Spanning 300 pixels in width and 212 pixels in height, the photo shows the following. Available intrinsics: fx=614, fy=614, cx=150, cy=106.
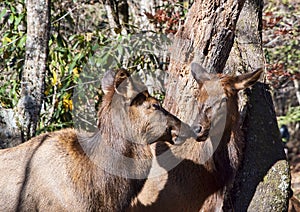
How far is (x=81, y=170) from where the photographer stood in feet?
19.0

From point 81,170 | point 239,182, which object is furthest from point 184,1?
point 81,170

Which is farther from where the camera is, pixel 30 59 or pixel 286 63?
pixel 286 63

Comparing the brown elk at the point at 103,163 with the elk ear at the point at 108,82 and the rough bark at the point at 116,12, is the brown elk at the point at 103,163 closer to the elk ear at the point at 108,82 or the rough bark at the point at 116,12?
the elk ear at the point at 108,82

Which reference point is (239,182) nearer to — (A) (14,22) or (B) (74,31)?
(A) (14,22)

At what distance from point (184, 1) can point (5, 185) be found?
20.0 feet

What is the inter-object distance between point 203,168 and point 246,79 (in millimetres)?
1070

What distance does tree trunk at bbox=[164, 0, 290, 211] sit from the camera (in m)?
6.70

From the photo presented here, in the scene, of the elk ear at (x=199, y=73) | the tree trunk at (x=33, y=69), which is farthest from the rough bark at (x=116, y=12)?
the elk ear at (x=199, y=73)

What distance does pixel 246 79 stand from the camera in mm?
6188

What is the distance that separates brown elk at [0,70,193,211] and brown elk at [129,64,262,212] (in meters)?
0.56

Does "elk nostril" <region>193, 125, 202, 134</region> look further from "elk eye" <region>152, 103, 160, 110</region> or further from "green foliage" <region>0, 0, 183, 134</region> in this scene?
"green foliage" <region>0, 0, 183, 134</region>

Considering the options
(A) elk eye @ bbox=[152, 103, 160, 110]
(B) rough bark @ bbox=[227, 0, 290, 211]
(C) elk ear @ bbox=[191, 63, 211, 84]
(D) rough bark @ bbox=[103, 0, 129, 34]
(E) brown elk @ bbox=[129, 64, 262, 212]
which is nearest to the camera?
(A) elk eye @ bbox=[152, 103, 160, 110]

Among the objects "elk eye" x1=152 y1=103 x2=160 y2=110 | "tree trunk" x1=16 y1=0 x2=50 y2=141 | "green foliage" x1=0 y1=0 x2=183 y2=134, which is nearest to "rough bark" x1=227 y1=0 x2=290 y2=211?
"elk eye" x1=152 y1=103 x2=160 y2=110

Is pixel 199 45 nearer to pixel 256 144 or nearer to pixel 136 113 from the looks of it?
pixel 256 144
